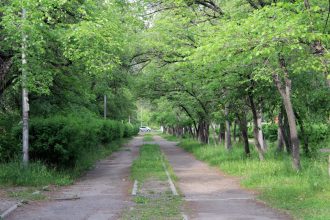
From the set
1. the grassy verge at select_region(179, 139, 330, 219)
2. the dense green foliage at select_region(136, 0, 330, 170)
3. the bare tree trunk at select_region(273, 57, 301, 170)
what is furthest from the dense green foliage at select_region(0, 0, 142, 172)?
the grassy verge at select_region(179, 139, 330, 219)

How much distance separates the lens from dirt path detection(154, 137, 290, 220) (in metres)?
9.59

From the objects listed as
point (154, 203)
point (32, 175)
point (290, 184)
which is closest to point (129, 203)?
point (154, 203)

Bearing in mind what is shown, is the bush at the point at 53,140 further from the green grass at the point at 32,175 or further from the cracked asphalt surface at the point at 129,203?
the cracked asphalt surface at the point at 129,203

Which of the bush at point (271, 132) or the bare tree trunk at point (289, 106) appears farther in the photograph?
the bush at point (271, 132)

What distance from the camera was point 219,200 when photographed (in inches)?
464

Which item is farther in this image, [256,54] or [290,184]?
[290,184]

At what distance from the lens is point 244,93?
18.8 m

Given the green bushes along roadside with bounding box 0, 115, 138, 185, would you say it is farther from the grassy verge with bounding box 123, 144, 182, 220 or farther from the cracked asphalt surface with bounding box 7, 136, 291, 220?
the grassy verge with bounding box 123, 144, 182, 220

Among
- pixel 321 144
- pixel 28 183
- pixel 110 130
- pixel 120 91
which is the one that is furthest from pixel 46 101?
pixel 120 91

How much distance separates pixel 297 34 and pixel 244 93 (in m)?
10.4

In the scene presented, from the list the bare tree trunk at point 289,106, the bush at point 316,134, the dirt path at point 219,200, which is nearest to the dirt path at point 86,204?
the dirt path at point 219,200

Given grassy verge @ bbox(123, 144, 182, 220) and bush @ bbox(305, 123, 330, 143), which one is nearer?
grassy verge @ bbox(123, 144, 182, 220)

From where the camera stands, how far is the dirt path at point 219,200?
9586mm

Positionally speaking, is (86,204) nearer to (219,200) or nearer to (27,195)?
(27,195)
